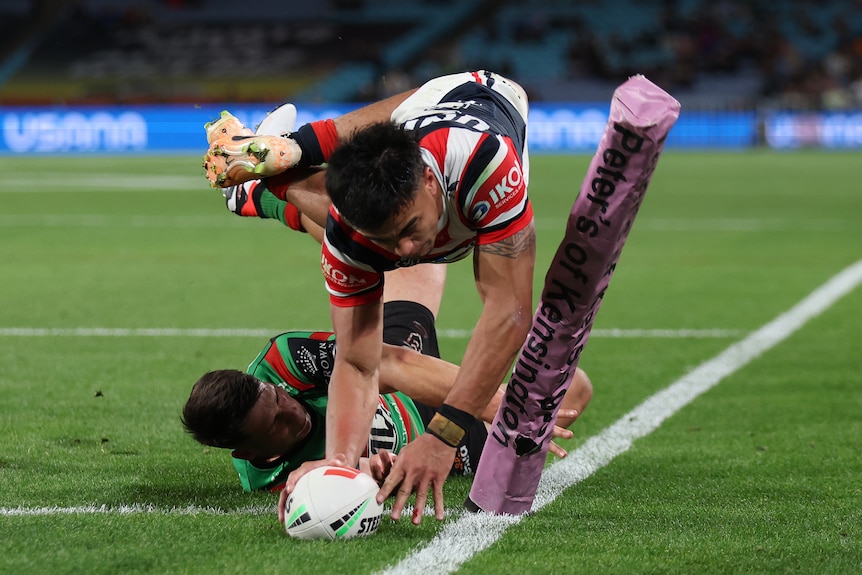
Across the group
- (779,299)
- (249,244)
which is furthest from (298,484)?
(249,244)

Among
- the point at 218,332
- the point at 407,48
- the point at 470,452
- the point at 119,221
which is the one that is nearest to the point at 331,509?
the point at 470,452

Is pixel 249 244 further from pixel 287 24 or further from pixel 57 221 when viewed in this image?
pixel 287 24

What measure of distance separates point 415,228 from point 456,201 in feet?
0.87

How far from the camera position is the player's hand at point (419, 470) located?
12.4 feet

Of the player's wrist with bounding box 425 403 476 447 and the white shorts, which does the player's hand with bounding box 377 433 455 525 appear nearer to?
the player's wrist with bounding box 425 403 476 447

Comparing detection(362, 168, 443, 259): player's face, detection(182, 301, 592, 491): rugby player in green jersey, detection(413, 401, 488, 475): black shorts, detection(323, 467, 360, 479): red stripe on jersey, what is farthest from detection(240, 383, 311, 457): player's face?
detection(362, 168, 443, 259): player's face

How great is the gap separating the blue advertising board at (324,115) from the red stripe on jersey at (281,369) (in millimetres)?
25704

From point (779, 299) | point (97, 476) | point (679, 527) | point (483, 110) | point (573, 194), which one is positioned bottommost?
point (573, 194)

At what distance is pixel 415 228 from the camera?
3656mm

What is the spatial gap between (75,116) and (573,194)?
16.6 metres

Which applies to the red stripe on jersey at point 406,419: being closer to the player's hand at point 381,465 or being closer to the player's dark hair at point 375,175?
the player's hand at point 381,465

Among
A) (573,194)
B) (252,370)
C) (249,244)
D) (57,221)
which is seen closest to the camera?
(252,370)

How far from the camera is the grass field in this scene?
3705mm

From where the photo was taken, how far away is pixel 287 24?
4181cm
